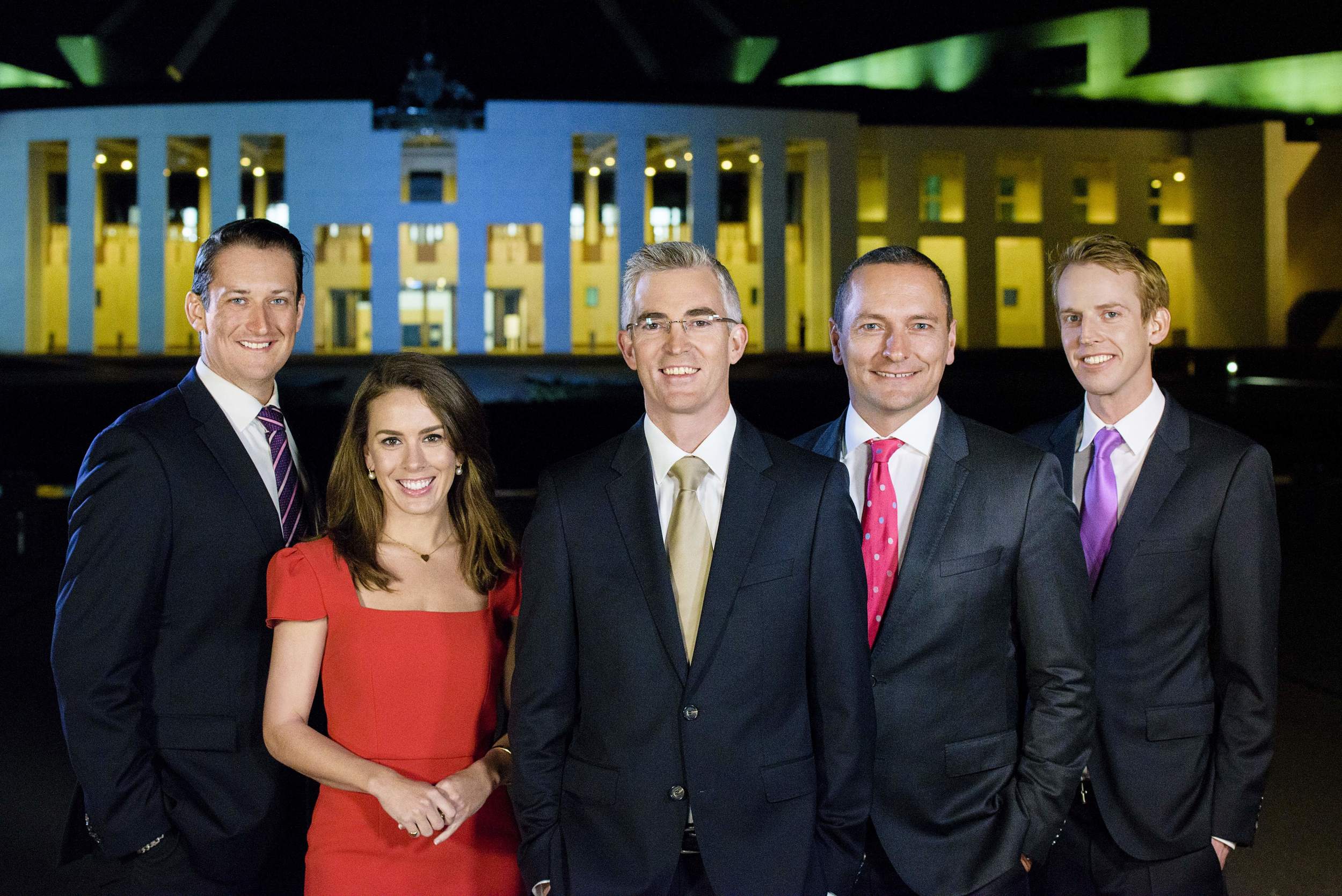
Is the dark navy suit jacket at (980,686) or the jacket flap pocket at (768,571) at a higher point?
the jacket flap pocket at (768,571)

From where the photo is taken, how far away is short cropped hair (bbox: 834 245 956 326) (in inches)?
109

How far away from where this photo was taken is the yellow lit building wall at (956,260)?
33.8 metres

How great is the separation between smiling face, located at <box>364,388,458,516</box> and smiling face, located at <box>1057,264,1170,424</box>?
179 centimetres

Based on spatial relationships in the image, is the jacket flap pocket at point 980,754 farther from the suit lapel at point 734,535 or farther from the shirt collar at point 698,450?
the shirt collar at point 698,450

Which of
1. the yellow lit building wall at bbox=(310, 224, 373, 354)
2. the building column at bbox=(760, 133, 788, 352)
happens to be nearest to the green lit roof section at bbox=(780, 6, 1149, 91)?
the building column at bbox=(760, 133, 788, 352)

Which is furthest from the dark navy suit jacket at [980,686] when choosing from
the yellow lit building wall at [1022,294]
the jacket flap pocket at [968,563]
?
the yellow lit building wall at [1022,294]

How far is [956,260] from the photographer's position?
1336 inches

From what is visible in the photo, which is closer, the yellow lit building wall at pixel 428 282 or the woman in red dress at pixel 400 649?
the woman in red dress at pixel 400 649

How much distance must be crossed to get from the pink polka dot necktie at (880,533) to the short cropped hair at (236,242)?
1.63m

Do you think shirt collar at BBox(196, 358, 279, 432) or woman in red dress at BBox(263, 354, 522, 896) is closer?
woman in red dress at BBox(263, 354, 522, 896)

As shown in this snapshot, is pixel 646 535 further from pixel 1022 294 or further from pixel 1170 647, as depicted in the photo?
pixel 1022 294

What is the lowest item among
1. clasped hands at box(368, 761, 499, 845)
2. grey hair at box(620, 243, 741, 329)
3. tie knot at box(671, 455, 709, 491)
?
clasped hands at box(368, 761, 499, 845)

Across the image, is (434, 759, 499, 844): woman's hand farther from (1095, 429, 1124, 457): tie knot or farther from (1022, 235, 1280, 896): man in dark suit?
(1095, 429, 1124, 457): tie knot

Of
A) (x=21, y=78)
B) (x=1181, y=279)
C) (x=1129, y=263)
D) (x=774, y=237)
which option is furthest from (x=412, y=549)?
(x=21, y=78)
